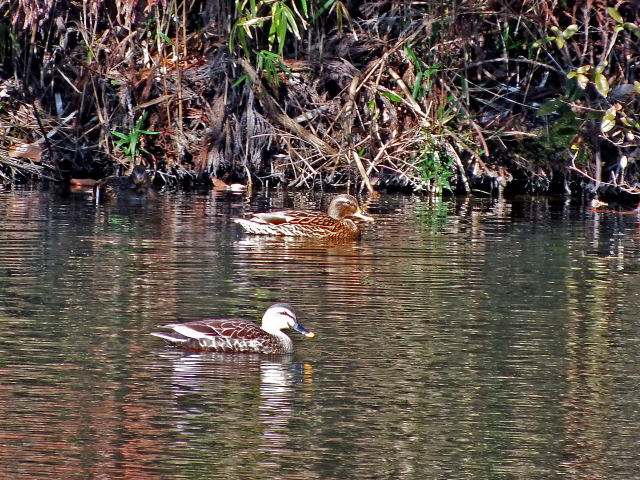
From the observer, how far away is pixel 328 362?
7766 mm

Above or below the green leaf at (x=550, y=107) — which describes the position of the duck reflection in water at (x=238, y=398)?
below

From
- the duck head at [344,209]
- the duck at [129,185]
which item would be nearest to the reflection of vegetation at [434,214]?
the duck head at [344,209]

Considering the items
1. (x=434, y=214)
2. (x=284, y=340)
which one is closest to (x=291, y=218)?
(x=434, y=214)

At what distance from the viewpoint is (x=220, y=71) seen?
19922mm

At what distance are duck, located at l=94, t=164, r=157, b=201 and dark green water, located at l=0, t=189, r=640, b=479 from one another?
4.49 meters

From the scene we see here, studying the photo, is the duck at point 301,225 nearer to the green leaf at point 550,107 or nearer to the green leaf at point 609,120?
the green leaf at point 609,120

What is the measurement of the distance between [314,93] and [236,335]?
12313mm

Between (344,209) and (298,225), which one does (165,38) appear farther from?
(298,225)

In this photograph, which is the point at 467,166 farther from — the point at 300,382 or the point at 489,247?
the point at 300,382

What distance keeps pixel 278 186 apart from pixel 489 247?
298 inches

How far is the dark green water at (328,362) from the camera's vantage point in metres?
6.07

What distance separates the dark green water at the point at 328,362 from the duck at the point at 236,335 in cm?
9

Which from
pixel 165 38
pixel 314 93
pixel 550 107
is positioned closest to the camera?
pixel 550 107

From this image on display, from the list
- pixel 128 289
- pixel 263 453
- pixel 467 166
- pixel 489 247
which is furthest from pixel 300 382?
pixel 467 166
